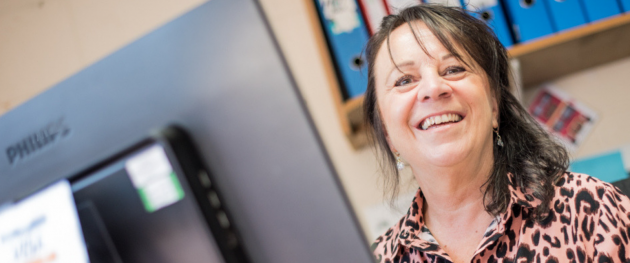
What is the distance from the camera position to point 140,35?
1861mm

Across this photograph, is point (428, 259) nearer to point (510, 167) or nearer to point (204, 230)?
point (510, 167)

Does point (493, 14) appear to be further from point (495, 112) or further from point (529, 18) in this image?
point (495, 112)

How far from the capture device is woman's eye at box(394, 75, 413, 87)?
1.08 metres

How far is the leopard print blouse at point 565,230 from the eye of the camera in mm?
932

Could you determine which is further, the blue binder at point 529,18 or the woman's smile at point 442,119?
the blue binder at point 529,18

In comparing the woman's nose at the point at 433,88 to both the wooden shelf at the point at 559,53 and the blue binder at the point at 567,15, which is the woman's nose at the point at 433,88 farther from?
the blue binder at the point at 567,15

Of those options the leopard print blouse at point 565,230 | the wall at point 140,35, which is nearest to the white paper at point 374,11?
the wall at point 140,35

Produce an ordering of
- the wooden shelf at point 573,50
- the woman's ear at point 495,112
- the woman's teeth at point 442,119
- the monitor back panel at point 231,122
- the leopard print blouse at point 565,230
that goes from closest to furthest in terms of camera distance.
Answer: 1. the monitor back panel at point 231,122
2. the leopard print blouse at point 565,230
3. the woman's teeth at point 442,119
4. the woman's ear at point 495,112
5. the wooden shelf at point 573,50

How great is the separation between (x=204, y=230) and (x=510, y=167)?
848 millimetres

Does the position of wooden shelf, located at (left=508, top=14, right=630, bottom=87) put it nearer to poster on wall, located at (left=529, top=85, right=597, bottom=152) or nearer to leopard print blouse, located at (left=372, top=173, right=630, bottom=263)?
poster on wall, located at (left=529, top=85, right=597, bottom=152)

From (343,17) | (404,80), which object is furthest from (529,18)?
(404,80)

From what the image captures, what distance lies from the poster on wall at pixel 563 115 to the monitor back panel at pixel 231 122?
1549 millimetres

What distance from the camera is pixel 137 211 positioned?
0.51 meters

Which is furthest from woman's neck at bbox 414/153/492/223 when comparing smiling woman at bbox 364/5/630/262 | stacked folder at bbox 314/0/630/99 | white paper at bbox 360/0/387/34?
white paper at bbox 360/0/387/34
